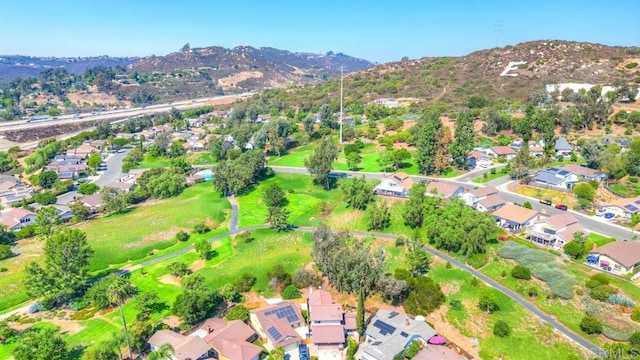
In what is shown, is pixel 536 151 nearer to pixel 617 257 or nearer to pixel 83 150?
pixel 617 257

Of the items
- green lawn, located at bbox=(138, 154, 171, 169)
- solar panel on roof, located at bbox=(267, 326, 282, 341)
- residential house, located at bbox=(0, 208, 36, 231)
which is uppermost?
green lawn, located at bbox=(138, 154, 171, 169)

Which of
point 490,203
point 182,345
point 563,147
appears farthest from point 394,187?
point 182,345

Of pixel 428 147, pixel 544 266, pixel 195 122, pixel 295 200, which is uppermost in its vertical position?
pixel 428 147

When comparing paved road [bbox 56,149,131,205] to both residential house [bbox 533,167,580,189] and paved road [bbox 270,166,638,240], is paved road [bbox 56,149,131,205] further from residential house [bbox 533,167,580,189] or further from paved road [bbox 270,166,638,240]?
residential house [bbox 533,167,580,189]

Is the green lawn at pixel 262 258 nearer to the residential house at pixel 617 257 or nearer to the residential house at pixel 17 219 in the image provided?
the residential house at pixel 617 257

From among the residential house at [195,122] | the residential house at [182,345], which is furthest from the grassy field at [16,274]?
the residential house at [195,122]

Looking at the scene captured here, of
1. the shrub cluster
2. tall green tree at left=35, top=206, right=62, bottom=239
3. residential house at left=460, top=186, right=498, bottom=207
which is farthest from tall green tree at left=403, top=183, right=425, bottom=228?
tall green tree at left=35, top=206, right=62, bottom=239

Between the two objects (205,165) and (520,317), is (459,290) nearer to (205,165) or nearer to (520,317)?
(520,317)
